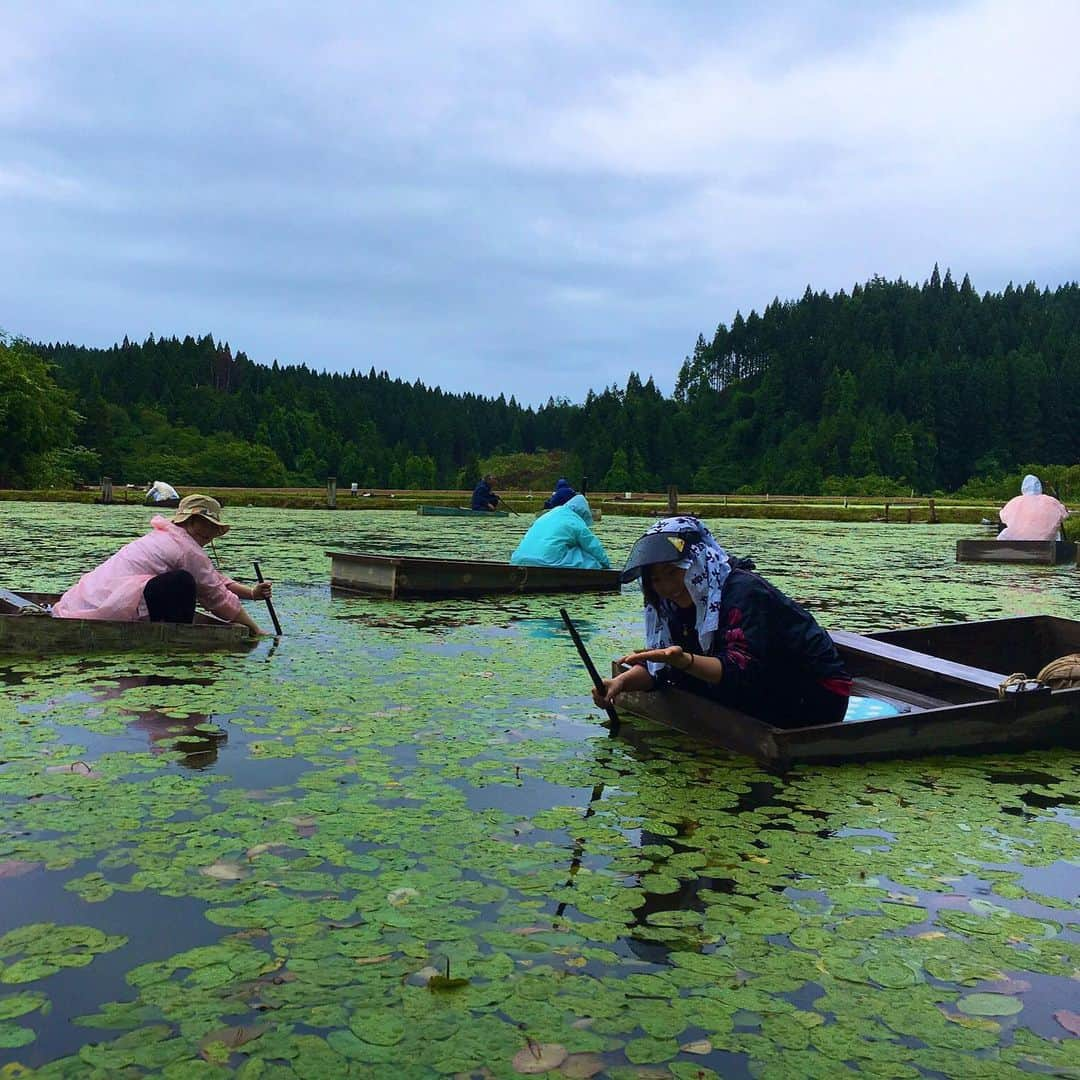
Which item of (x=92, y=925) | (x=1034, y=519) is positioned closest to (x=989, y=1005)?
(x=92, y=925)

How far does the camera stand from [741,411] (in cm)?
11575

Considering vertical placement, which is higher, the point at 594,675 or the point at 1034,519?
the point at 1034,519

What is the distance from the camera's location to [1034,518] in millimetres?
16578

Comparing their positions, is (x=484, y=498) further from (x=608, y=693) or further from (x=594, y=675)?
(x=608, y=693)

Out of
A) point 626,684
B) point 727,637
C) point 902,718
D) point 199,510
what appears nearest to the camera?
point 727,637

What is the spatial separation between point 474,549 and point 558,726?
14.0 meters

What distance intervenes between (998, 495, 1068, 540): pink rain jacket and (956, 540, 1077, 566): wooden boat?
0.76 feet

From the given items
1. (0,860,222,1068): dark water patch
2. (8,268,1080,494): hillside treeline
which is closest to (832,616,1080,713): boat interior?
(0,860,222,1068): dark water patch

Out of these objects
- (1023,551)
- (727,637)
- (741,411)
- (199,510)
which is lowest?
(1023,551)

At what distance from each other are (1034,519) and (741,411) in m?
101

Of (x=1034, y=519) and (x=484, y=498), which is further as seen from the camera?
(x=484, y=498)

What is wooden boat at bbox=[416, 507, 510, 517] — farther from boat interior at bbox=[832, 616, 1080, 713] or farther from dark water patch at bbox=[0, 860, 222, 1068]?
dark water patch at bbox=[0, 860, 222, 1068]

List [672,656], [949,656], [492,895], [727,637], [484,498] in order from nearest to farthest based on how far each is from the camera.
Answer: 1. [492,895]
2. [672,656]
3. [727,637]
4. [949,656]
5. [484,498]

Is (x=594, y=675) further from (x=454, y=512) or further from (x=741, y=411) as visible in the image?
(x=741, y=411)
